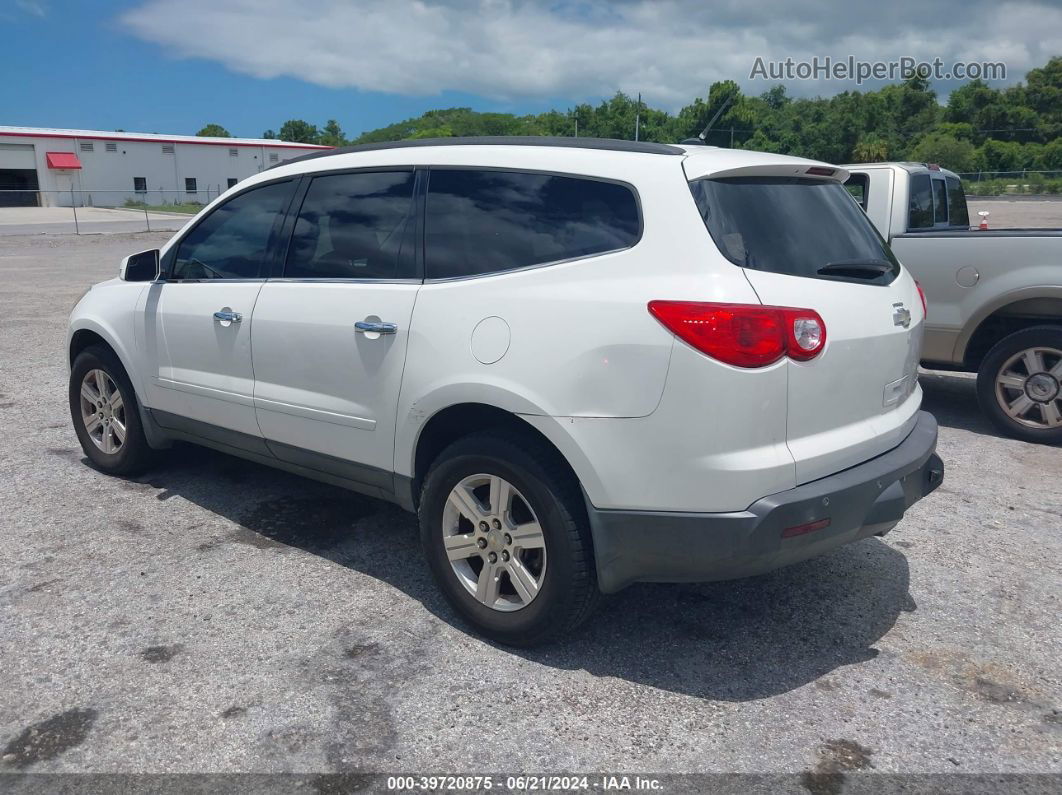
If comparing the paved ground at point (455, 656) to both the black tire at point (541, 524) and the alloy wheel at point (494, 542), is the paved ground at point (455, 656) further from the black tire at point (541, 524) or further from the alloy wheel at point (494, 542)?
the alloy wheel at point (494, 542)

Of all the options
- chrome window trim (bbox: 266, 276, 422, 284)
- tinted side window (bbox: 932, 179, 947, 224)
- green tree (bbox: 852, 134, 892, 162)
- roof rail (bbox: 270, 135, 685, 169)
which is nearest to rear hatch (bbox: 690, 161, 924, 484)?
roof rail (bbox: 270, 135, 685, 169)

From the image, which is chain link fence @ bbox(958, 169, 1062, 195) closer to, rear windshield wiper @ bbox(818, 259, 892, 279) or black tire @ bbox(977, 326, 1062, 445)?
black tire @ bbox(977, 326, 1062, 445)

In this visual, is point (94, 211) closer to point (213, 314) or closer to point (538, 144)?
point (213, 314)

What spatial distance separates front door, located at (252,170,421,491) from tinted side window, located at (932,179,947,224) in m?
5.84

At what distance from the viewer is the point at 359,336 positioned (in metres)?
3.78

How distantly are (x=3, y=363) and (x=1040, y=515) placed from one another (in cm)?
904

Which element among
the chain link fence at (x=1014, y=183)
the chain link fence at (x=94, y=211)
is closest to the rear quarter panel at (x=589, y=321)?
the chain link fence at (x=94, y=211)

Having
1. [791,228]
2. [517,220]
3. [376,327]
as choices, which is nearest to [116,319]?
[376,327]

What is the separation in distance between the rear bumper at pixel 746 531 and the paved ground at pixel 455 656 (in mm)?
489

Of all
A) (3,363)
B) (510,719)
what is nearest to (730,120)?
(3,363)

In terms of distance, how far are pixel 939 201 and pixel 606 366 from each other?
6300 millimetres

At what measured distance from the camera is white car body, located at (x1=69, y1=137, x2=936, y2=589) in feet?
9.64

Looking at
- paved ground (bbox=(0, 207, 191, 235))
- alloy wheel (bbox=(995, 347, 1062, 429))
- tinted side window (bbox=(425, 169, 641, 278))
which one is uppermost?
paved ground (bbox=(0, 207, 191, 235))

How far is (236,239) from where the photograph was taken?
4617 millimetres
